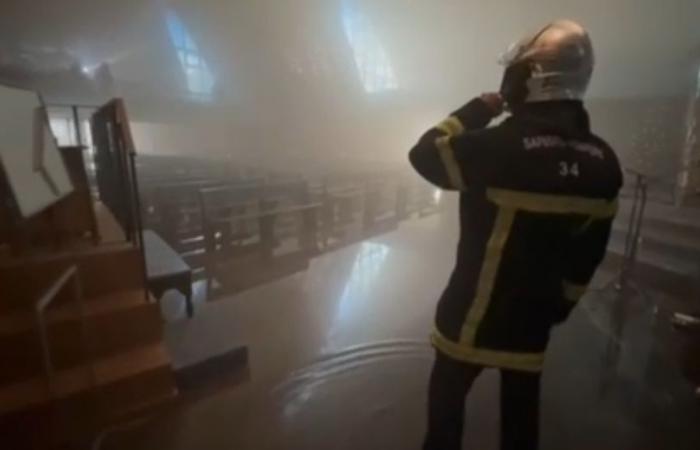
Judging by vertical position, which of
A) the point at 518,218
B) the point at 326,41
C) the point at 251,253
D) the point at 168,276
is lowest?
the point at 251,253

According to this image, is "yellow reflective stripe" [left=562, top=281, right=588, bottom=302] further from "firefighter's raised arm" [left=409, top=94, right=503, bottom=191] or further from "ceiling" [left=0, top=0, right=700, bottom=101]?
"ceiling" [left=0, top=0, right=700, bottom=101]

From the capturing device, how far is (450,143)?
1.02 metres

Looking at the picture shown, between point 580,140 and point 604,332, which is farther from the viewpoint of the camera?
point 604,332

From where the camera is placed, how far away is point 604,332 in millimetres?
2773

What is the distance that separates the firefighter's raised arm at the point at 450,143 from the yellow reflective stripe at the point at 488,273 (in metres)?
0.13

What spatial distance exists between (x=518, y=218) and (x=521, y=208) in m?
0.02

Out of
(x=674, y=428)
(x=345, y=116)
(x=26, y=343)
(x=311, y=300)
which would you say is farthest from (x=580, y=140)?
(x=345, y=116)

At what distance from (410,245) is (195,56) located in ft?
25.5

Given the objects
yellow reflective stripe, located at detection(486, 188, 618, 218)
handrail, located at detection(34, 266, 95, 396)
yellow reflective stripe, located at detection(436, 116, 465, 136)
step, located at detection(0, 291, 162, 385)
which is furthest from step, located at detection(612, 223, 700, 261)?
handrail, located at detection(34, 266, 95, 396)

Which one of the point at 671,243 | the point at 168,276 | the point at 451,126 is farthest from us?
the point at 671,243

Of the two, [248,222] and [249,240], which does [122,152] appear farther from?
[248,222]

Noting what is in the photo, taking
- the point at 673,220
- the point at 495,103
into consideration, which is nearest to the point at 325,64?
the point at 673,220

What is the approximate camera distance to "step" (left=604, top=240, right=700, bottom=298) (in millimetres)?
3174

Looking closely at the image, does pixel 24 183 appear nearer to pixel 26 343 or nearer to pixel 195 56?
pixel 26 343
